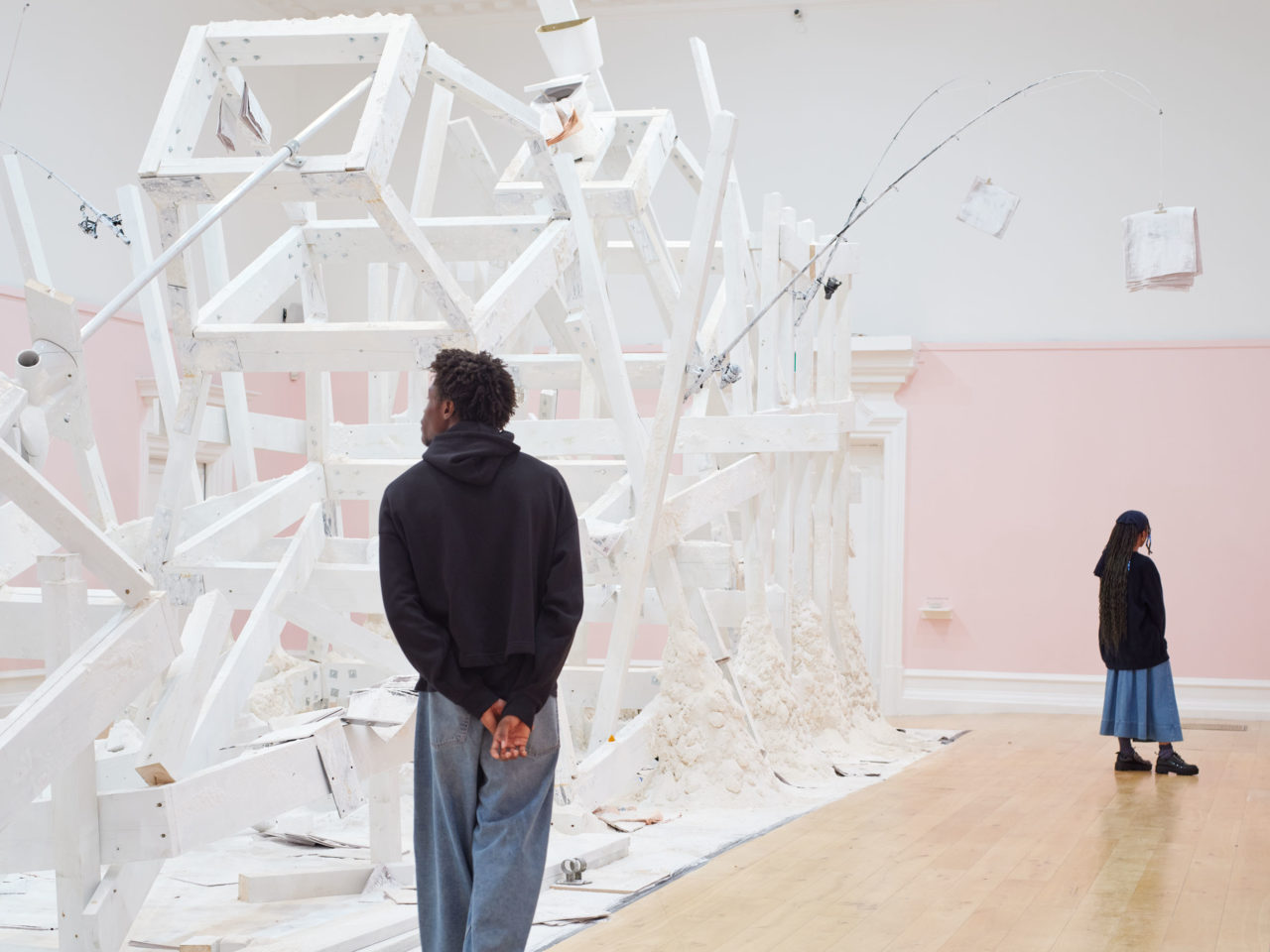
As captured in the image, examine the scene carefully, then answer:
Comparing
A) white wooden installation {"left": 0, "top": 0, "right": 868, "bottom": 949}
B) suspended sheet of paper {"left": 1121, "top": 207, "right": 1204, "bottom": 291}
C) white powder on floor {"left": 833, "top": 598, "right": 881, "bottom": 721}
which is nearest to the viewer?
white wooden installation {"left": 0, "top": 0, "right": 868, "bottom": 949}

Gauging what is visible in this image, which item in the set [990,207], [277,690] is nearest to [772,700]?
[277,690]

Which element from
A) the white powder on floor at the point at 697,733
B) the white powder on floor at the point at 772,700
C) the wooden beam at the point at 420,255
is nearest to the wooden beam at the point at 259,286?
the wooden beam at the point at 420,255

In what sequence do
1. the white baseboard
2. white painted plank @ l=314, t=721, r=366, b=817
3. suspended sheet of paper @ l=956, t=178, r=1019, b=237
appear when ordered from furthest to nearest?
the white baseboard < suspended sheet of paper @ l=956, t=178, r=1019, b=237 < white painted plank @ l=314, t=721, r=366, b=817

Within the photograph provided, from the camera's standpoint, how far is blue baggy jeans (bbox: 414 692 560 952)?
7.88ft

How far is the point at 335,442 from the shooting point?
5.98 meters

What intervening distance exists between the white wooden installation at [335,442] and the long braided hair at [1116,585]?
4.59 ft

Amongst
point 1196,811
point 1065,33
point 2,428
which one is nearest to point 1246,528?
point 1065,33

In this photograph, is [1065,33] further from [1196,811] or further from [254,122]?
[254,122]

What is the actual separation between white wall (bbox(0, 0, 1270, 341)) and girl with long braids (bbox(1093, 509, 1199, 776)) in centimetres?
383

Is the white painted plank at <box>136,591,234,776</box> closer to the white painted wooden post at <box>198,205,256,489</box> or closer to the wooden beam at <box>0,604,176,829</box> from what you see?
the wooden beam at <box>0,604,176,829</box>

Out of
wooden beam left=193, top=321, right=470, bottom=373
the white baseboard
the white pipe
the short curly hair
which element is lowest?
the white baseboard

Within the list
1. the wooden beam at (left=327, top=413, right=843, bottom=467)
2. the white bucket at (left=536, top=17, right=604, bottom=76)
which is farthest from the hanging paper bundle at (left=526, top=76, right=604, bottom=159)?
the wooden beam at (left=327, top=413, right=843, bottom=467)

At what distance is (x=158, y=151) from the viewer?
395 centimetres

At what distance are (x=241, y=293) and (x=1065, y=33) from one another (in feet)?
24.3
